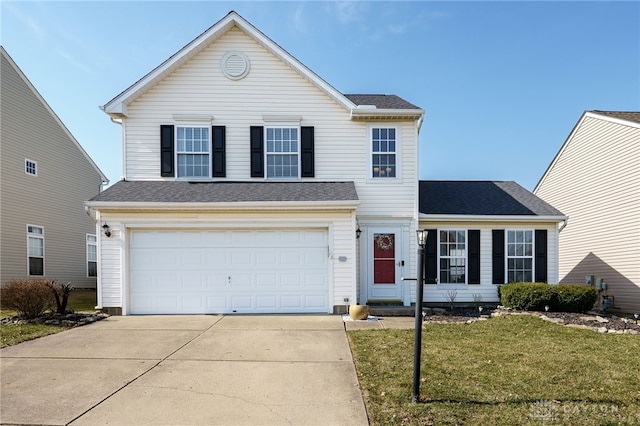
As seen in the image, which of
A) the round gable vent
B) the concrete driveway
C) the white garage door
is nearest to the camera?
the concrete driveway

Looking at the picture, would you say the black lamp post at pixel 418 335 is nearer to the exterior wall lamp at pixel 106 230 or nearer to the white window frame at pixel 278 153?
the white window frame at pixel 278 153

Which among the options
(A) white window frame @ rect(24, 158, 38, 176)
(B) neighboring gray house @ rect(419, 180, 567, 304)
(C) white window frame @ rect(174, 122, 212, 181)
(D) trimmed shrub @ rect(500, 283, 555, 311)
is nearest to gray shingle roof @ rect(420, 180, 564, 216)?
(B) neighboring gray house @ rect(419, 180, 567, 304)

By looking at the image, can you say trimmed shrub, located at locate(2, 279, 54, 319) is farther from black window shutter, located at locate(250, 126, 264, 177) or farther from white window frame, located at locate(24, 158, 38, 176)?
white window frame, located at locate(24, 158, 38, 176)

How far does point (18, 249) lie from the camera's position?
14.7 metres

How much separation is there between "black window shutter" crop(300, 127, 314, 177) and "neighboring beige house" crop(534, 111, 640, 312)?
1134 cm

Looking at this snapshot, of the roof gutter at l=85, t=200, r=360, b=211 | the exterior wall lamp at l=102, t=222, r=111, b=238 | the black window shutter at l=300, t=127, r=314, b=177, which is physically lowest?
the exterior wall lamp at l=102, t=222, r=111, b=238

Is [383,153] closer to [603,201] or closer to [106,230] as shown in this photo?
[106,230]

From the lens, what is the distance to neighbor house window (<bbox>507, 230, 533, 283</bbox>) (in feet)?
41.1

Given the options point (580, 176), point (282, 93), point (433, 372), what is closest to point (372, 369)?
point (433, 372)

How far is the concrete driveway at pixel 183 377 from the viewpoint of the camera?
446cm

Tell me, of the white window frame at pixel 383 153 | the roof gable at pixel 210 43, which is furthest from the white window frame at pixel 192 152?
A: the white window frame at pixel 383 153

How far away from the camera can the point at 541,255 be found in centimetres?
1253

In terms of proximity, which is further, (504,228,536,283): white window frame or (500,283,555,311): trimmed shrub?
(504,228,536,283): white window frame

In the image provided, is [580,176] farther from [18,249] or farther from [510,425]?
[18,249]
